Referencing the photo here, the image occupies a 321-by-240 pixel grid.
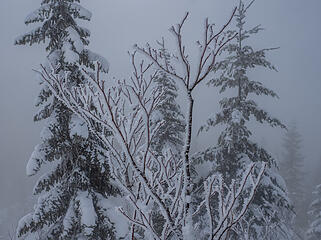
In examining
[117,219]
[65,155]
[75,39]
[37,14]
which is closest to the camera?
[117,219]

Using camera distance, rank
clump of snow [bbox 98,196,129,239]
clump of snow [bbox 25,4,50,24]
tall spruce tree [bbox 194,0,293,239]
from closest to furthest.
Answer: clump of snow [bbox 98,196,129,239] < clump of snow [bbox 25,4,50,24] < tall spruce tree [bbox 194,0,293,239]

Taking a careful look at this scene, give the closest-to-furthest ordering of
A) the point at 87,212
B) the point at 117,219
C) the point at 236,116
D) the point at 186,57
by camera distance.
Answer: the point at 186,57 → the point at 87,212 → the point at 117,219 → the point at 236,116

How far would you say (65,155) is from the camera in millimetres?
7465

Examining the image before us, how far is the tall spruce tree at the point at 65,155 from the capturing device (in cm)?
696

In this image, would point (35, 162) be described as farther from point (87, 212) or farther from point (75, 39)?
point (75, 39)

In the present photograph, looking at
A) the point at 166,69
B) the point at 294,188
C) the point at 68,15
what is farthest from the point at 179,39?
the point at 294,188

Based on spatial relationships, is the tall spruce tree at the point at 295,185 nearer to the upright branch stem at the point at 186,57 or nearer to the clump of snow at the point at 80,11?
the clump of snow at the point at 80,11

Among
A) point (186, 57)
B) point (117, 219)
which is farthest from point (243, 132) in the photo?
point (186, 57)

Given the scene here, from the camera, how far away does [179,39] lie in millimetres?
2201

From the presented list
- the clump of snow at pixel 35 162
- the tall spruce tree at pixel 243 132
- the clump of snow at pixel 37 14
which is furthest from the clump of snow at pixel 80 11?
the tall spruce tree at pixel 243 132

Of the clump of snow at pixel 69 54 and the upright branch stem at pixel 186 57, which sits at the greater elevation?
the clump of snow at pixel 69 54

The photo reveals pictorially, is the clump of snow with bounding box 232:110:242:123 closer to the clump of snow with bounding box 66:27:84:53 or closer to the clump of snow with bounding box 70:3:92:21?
the clump of snow with bounding box 66:27:84:53

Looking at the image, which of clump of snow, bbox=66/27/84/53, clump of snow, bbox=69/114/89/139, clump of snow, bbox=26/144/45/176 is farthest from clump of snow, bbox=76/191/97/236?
clump of snow, bbox=66/27/84/53

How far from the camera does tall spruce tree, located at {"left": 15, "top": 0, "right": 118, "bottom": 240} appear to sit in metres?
6.96
